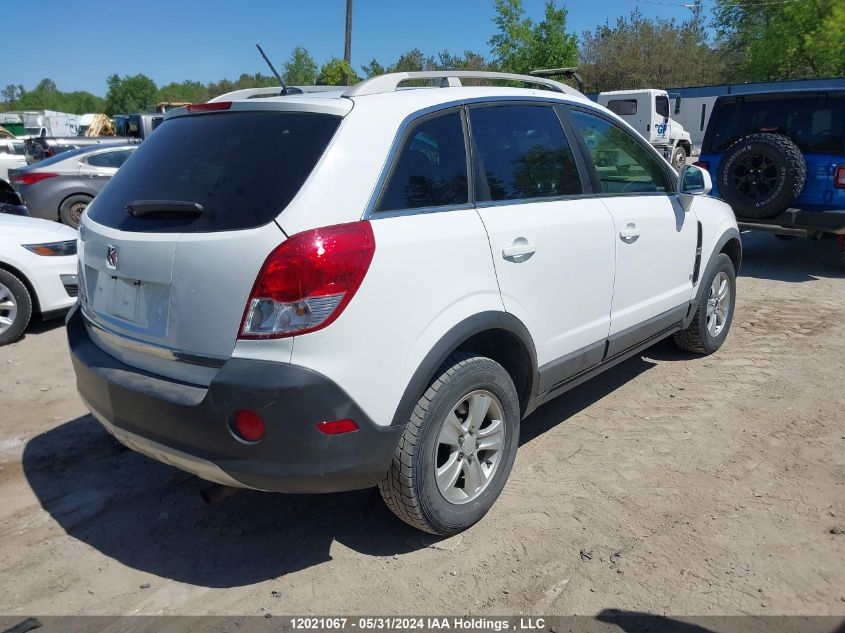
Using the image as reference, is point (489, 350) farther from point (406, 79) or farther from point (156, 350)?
point (156, 350)

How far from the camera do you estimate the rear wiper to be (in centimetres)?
250

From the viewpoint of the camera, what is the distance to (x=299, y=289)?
2268 millimetres

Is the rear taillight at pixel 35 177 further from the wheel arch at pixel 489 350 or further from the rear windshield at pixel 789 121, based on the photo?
the wheel arch at pixel 489 350

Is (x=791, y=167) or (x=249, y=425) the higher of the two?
(x=791, y=167)

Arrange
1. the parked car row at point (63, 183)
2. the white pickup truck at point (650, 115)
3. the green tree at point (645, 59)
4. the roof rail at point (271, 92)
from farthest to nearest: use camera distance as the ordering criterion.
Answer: the green tree at point (645, 59)
the white pickup truck at point (650, 115)
the parked car row at point (63, 183)
the roof rail at point (271, 92)

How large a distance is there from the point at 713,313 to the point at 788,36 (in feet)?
113

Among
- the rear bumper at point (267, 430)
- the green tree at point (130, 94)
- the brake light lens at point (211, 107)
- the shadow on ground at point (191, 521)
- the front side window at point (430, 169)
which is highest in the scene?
the green tree at point (130, 94)

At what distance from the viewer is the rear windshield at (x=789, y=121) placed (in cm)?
714

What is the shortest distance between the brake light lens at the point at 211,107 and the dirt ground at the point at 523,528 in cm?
180

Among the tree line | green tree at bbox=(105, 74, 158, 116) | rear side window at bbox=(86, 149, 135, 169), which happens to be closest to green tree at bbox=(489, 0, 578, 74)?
the tree line

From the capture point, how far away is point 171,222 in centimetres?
255

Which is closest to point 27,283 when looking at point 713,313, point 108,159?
point 713,313

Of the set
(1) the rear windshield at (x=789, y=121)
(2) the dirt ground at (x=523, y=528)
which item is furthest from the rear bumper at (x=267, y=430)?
(1) the rear windshield at (x=789, y=121)

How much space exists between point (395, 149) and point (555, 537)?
1753mm
